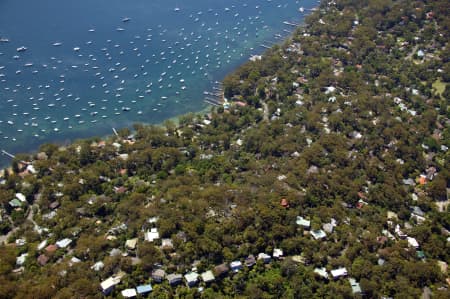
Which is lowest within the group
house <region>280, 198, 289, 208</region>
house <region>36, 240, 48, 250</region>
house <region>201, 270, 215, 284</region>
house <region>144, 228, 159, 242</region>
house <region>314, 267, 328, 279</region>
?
house <region>314, 267, 328, 279</region>

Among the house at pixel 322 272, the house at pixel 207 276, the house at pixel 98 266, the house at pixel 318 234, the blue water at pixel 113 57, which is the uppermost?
the blue water at pixel 113 57

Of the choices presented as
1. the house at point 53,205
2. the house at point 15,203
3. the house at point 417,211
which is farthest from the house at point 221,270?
the house at point 417,211

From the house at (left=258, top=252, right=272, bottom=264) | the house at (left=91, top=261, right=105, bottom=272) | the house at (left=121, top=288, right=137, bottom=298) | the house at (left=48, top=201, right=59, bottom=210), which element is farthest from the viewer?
the house at (left=48, top=201, right=59, bottom=210)

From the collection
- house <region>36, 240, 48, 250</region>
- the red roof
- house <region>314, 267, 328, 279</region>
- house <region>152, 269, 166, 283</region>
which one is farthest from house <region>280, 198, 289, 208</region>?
house <region>36, 240, 48, 250</region>

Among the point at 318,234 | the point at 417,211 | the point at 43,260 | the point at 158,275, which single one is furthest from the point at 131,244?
the point at 417,211

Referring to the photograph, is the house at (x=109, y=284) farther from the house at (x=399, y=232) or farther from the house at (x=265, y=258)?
the house at (x=399, y=232)

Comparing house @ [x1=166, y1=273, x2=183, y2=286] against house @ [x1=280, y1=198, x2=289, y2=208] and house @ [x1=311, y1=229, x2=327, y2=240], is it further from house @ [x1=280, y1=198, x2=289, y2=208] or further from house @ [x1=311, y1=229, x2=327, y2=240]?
house @ [x1=311, y1=229, x2=327, y2=240]

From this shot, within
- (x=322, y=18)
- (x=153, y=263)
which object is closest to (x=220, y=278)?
(x=153, y=263)
